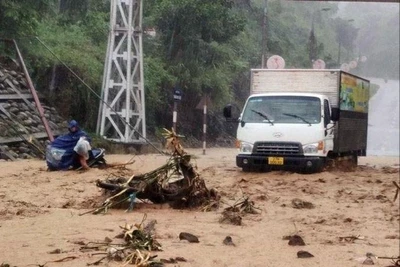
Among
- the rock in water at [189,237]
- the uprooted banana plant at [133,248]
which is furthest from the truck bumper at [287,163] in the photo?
the uprooted banana plant at [133,248]

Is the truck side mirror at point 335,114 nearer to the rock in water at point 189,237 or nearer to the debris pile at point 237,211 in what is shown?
the debris pile at point 237,211

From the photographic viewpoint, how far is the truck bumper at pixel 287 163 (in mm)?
16469

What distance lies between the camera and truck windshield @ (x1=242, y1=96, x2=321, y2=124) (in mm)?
16875

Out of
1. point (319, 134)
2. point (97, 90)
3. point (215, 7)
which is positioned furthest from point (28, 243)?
point (215, 7)

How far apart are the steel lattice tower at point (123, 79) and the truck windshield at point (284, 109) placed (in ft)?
16.9

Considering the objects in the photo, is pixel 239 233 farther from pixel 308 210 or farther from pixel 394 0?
pixel 394 0

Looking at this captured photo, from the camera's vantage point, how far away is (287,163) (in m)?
16.5

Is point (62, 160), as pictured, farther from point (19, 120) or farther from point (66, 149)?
point (19, 120)

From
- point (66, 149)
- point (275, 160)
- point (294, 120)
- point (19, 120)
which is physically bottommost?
point (275, 160)

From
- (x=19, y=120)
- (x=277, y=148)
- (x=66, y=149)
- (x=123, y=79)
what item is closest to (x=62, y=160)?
(x=66, y=149)

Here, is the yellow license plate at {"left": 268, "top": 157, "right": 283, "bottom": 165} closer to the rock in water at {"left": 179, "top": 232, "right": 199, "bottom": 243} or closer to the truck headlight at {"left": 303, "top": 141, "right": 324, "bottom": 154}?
the truck headlight at {"left": 303, "top": 141, "right": 324, "bottom": 154}

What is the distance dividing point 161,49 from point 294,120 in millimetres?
13890

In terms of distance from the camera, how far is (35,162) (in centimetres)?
1605

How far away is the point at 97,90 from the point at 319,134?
995 centimetres
